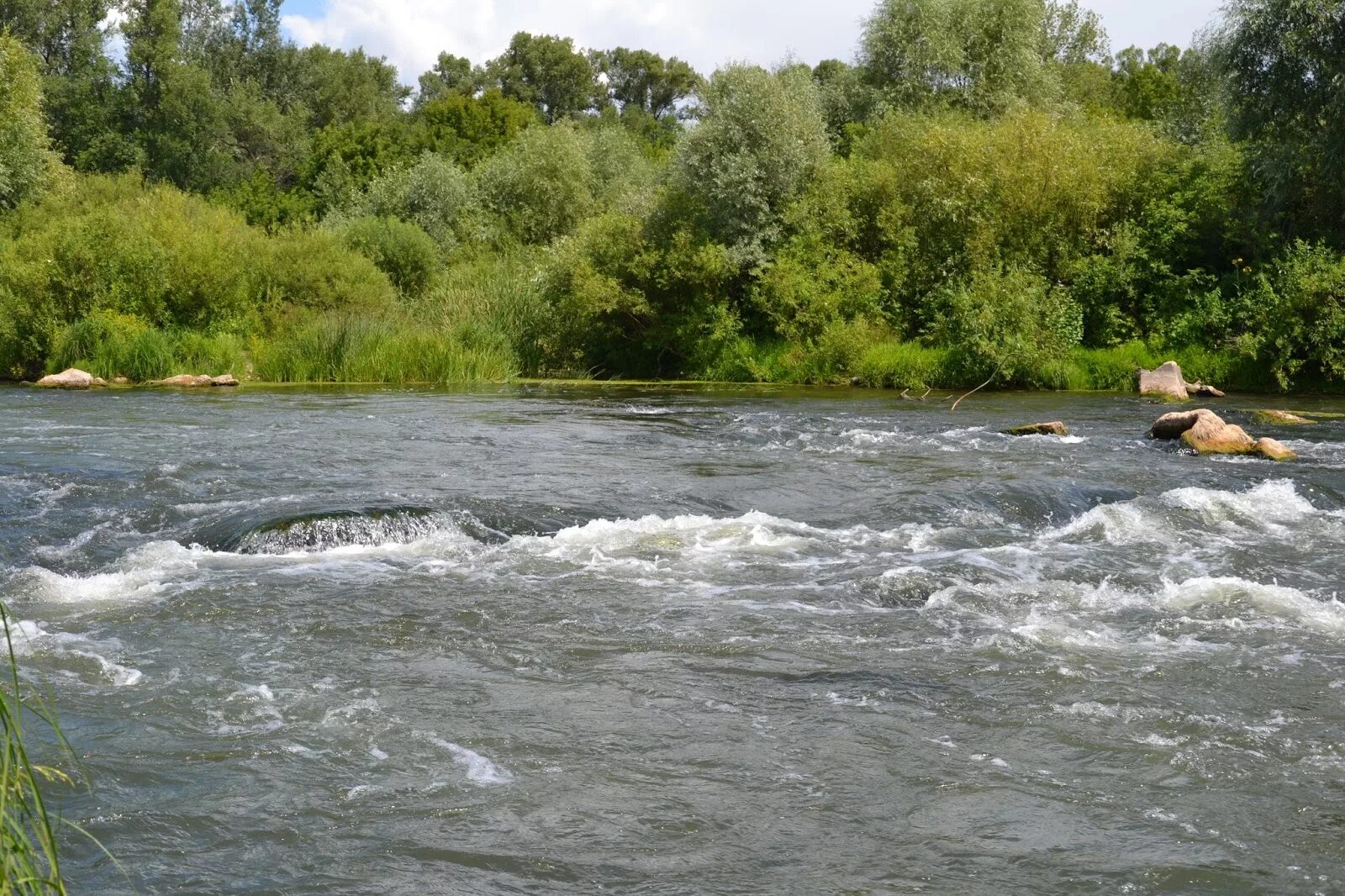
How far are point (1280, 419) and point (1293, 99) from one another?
11255 mm

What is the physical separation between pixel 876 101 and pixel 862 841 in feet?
Answer: 128

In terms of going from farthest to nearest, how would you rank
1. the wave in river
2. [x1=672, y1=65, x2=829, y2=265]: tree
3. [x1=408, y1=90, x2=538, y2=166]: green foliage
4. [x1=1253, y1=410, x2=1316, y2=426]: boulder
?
[x1=408, y1=90, x2=538, y2=166]: green foliage, [x1=672, y1=65, x2=829, y2=265]: tree, [x1=1253, y1=410, x2=1316, y2=426]: boulder, the wave in river

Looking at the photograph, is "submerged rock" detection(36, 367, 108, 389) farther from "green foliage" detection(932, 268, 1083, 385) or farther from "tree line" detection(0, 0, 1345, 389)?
"green foliage" detection(932, 268, 1083, 385)

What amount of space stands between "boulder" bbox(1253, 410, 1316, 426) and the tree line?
5.79 m

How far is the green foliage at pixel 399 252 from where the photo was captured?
38.5m

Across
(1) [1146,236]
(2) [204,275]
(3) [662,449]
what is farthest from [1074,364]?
(2) [204,275]

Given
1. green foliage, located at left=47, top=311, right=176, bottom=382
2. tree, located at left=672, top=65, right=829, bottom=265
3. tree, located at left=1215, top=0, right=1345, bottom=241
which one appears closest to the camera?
tree, located at left=1215, top=0, right=1345, bottom=241

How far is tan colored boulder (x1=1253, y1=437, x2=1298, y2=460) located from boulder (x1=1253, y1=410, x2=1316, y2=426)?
403 centimetres

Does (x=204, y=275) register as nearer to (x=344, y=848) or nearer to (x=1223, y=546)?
(x=1223, y=546)

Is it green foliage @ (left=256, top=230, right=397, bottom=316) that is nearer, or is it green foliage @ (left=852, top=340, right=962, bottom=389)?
green foliage @ (left=852, top=340, right=962, bottom=389)

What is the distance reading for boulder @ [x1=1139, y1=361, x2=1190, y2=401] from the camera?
25.0 meters

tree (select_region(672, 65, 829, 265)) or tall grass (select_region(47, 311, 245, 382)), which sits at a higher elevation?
tree (select_region(672, 65, 829, 265))

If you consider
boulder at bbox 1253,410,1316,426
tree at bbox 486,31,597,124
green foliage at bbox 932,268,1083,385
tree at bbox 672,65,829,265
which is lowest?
boulder at bbox 1253,410,1316,426

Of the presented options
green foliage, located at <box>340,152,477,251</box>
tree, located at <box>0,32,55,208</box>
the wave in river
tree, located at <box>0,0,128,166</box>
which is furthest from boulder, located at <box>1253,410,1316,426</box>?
tree, located at <box>0,0,128,166</box>
